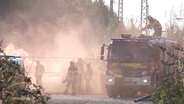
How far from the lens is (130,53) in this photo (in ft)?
89.8

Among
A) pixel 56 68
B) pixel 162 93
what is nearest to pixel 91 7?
pixel 56 68

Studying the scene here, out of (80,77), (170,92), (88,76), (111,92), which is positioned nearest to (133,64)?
(111,92)

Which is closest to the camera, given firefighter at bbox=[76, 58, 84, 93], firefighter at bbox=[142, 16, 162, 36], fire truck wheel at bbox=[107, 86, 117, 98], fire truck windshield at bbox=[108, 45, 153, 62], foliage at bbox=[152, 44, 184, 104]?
foliage at bbox=[152, 44, 184, 104]

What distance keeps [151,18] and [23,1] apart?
1041 inches

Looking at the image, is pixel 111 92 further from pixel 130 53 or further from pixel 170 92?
pixel 170 92

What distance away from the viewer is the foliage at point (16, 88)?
6.51m

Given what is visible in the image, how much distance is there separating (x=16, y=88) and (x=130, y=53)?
20.9m

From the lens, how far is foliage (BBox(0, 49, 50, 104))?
651 centimetres

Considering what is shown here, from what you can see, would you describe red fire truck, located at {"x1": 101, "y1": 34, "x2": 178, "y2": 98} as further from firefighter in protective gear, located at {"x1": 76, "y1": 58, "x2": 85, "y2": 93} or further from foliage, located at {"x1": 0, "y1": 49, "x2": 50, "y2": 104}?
foliage, located at {"x1": 0, "y1": 49, "x2": 50, "y2": 104}

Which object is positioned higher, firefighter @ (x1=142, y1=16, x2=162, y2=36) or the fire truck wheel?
firefighter @ (x1=142, y1=16, x2=162, y2=36)

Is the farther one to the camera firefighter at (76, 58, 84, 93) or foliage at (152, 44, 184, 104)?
firefighter at (76, 58, 84, 93)

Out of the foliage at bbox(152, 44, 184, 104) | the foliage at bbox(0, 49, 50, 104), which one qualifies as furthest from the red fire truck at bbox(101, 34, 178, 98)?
the foliage at bbox(0, 49, 50, 104)

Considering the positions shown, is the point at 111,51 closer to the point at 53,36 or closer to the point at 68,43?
the point at 68,43

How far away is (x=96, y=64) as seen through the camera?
3484 centimetres
